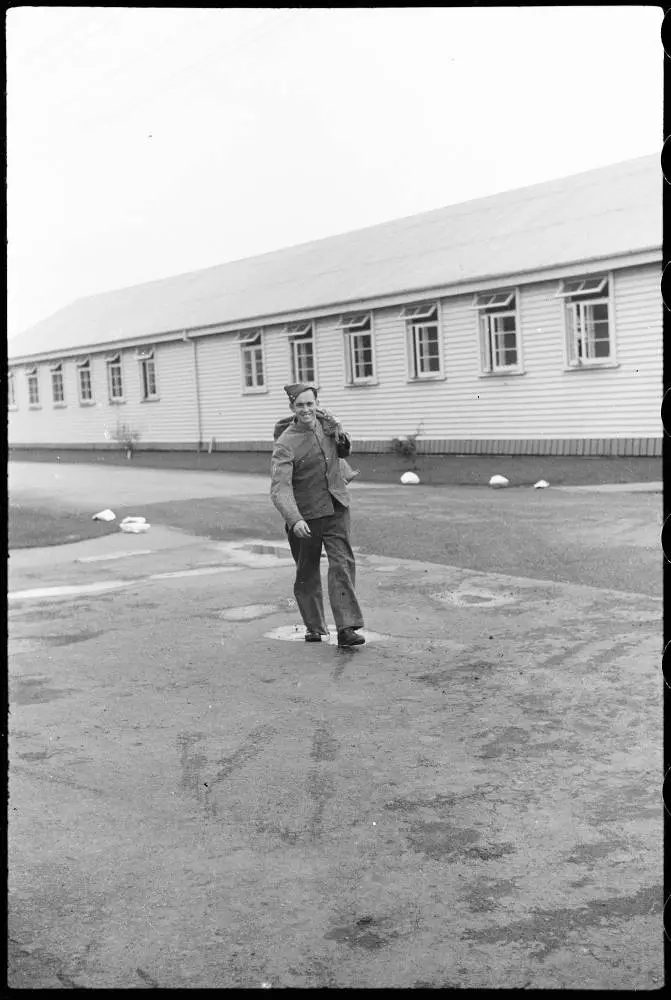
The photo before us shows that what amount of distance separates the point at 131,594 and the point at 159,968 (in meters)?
7.60

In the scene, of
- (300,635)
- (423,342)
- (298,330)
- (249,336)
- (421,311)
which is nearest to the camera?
(300,635)

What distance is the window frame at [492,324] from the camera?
979 inches

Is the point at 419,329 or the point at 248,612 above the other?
the point at 419,329

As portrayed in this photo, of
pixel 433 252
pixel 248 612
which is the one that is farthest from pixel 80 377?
pixel 248 612

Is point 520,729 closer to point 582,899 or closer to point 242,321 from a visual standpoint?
point 582,899

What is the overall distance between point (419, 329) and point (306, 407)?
19393 mm

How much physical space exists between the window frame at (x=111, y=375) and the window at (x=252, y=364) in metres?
6.25

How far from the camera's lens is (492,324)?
25484mm

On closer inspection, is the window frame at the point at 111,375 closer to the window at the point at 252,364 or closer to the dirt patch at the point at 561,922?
the window at the point at 252,364

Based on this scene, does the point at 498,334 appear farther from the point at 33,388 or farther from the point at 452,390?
the point at 33,388

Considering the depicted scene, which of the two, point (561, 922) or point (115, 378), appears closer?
point (561, 922)

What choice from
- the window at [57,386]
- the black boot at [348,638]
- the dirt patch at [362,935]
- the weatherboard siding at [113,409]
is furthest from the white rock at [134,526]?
the window at [57,386]

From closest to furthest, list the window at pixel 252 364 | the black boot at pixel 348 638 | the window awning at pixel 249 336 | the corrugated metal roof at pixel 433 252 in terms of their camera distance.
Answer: the black boot at pixel 348 638, the corrugated metal roof at pixel 433 252, the window awning at pixel 249 336, the window at pixel 252 364

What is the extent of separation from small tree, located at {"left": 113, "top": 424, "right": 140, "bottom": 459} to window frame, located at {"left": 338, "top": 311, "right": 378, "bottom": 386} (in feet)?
29.2
